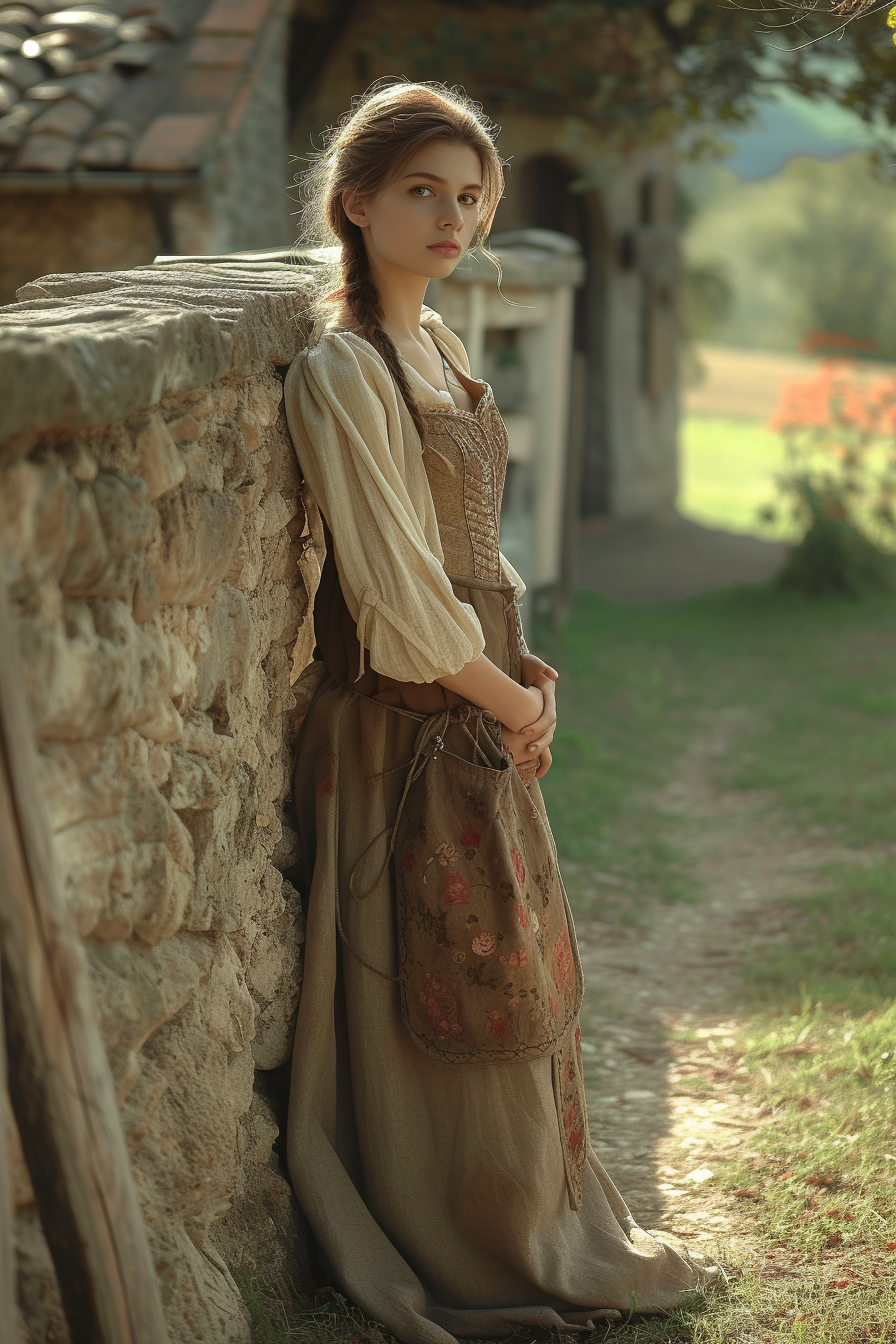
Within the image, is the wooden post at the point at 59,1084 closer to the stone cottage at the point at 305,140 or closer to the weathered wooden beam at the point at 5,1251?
the weathered wooden beam at the point at 5,1251

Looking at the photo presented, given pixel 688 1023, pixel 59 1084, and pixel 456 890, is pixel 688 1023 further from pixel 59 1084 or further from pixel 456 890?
pixel 59 1084

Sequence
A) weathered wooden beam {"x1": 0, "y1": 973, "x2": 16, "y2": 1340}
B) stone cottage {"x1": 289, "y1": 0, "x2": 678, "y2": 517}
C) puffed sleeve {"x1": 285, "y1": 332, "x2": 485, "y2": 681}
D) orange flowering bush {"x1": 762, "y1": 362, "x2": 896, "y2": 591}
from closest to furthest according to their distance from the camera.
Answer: weathered wooden beam {"x1": 0, "y1": 973, "x2": 16, "y2": 1340} < puffed sleeve {"x1": 285, "y1": 332, "x2": 485, "y2": 681} < stone cottage {"x1": 289, "y1": 0, "x2": 678, "y2": 517} < orange flowering bush {"x1": 762, "y1": 362, "x2": 896, "y2": 591}

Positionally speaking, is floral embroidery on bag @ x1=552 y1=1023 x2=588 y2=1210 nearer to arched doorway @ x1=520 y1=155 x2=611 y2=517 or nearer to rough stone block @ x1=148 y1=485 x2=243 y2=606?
rough stone block @ x1=148 y1=485 x2=243 y2=606

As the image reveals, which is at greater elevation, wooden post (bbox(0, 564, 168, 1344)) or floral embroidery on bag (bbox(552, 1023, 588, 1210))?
wooden post (bbox(0, 564, 168, 1344))

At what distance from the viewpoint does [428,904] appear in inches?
82.1

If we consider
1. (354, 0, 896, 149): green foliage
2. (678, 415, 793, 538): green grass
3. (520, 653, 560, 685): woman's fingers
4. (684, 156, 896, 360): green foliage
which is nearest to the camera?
(520, 653, 560, 685): woman's fingers

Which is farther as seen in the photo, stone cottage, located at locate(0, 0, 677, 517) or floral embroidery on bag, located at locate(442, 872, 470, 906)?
stone cottage, located at locate(0, 0, 677, 517)

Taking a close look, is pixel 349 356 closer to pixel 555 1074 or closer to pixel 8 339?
pixel 8 339

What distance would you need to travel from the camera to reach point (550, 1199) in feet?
7.07

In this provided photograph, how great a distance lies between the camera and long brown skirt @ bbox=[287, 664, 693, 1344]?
82.8 inches

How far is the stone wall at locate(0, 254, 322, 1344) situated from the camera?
1332 mm

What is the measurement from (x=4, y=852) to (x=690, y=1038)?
2.46 metres

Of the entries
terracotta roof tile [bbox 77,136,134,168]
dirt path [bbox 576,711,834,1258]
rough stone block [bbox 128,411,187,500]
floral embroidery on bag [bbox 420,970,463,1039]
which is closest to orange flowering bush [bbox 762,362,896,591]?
dirt path [bbox 576,711,834,1258]

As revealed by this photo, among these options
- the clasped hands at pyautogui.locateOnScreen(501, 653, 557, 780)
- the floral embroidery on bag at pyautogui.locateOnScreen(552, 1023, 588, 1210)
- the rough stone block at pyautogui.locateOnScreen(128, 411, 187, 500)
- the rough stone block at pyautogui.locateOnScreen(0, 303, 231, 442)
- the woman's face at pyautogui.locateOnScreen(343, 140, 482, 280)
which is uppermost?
the woman's face at pyautogui.locateOnScreen(343, 140, 482, 280)
